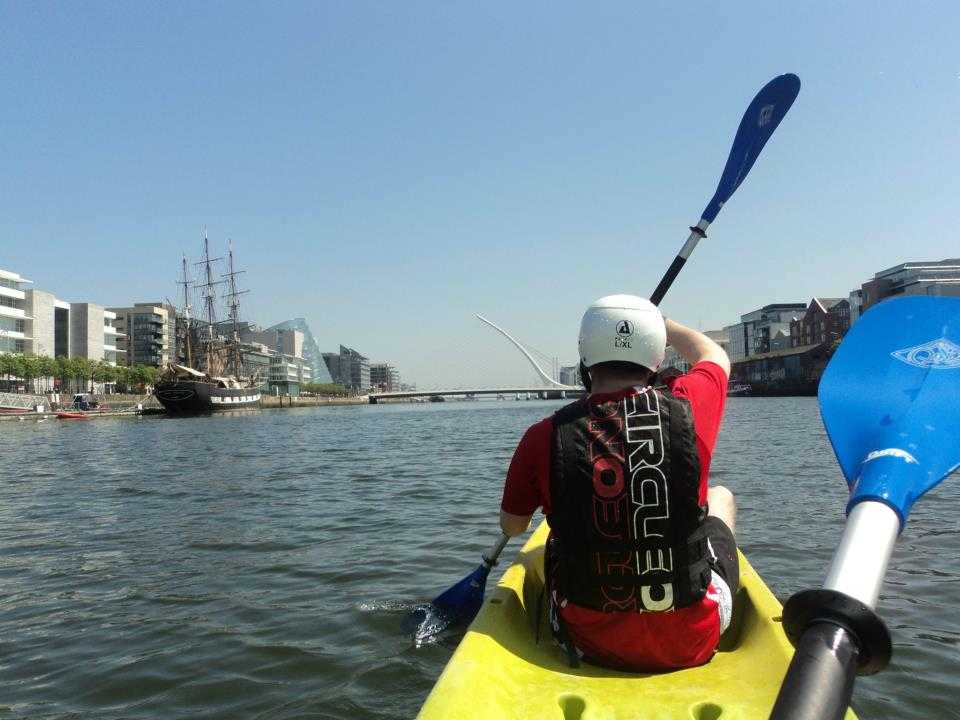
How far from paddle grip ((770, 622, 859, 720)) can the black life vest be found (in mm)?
1054

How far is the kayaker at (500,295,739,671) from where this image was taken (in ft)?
8.82

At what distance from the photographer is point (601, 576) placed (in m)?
2.77

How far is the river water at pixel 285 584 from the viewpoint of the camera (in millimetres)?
4578

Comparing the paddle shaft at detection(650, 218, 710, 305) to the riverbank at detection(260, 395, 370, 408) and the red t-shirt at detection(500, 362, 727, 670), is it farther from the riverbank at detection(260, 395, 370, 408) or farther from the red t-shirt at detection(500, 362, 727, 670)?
the riverbank at detection(260, 395, 370, 408)

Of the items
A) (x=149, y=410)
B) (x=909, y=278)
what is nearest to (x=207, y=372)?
(x=149, y=410)

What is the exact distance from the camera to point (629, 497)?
269 cm

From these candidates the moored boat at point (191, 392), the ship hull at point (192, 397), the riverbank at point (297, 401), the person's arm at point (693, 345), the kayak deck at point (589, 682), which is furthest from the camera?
the riverbank at point (297, 401)

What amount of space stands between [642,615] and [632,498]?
514 millimetres

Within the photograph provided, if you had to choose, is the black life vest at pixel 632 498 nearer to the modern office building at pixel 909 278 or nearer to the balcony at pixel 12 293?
the modern office building at pixel 909 278

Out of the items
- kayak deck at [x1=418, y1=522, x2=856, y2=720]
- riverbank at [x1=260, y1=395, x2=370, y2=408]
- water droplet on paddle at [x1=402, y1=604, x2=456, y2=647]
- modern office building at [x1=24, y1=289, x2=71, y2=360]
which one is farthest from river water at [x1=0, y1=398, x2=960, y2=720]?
riverbank at [x1=260, y1=395, x2=370, y2=408]

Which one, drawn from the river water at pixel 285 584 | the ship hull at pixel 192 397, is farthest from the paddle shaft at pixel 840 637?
the ship hull at pixel 192 397

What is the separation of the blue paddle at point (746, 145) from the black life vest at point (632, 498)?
3035 millimetres

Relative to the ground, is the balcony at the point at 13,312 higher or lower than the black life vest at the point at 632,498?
higher

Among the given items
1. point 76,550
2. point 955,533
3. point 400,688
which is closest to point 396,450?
point 76,550
